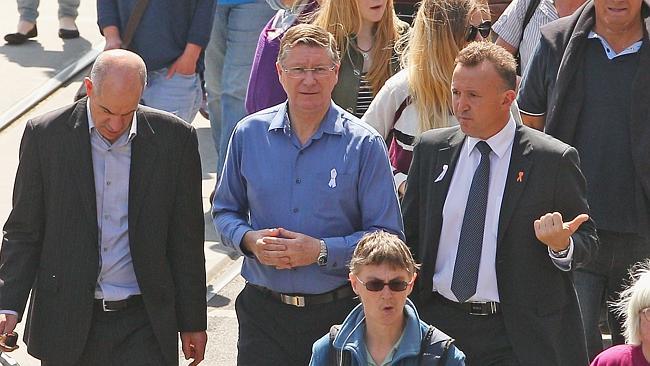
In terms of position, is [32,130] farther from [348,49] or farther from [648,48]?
[648,48]

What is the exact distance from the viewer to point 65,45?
44.2ft

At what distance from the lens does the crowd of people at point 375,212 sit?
6.17 meters

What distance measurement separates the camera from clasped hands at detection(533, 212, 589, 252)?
5910 millimetres

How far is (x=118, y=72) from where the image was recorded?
6.37 m

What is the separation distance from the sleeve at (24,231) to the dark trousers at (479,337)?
6.05 feet

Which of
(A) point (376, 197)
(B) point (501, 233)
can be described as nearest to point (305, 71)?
(A) point (376, 197)

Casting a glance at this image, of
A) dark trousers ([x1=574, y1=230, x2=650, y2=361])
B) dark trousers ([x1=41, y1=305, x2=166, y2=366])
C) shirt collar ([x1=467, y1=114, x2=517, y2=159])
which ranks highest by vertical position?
shirt collar ([x1=467, y1=114, x2=517, y2=159])

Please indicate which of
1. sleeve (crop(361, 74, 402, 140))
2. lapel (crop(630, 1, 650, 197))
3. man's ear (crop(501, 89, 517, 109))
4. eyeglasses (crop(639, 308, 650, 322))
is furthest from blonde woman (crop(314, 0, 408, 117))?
eyeglasses (crop(639, 308, 650, 322))

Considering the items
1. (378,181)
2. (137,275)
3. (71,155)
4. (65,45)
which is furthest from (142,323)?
(65,45)

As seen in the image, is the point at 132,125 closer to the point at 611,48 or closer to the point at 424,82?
the point at 424,82

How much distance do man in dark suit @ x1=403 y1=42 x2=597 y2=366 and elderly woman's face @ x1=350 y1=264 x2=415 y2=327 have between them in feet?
1.75

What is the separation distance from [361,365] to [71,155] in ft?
5.57

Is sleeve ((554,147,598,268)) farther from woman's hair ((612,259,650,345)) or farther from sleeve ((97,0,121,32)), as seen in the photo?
sleeve ((97,0,121,32))

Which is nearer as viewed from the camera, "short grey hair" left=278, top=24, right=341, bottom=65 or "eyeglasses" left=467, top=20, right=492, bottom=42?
"short grey hair" left=278, top=24, right=341, bottom=65
